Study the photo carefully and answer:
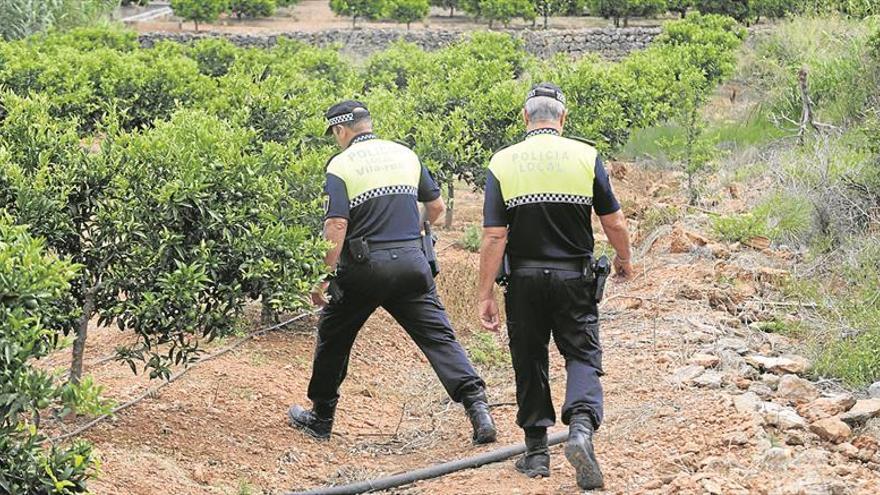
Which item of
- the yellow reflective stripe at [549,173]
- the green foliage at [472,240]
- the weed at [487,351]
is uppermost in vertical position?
the yellow reflective stripe at [549,173]

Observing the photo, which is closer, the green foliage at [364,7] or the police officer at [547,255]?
the police officer at [547,255]

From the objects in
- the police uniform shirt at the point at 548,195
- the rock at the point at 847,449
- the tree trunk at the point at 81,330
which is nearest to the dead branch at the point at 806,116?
the rock at the point at 847,449

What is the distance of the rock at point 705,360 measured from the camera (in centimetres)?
777

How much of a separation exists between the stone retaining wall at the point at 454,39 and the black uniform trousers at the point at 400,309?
24.7 metres

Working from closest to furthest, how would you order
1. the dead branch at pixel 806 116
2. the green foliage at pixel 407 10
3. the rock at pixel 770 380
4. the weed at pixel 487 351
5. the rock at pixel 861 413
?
1. the rock at pixel 861 413
2. the rock at pixel 770 380
3. the weed at pixel 487 351
4. the dead branch at pixel 806 116
5. the green foliage at pixel 407 10

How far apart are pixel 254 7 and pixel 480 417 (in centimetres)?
3177

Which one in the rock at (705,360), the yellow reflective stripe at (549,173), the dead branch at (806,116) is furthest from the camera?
the dead branch at (806,116)

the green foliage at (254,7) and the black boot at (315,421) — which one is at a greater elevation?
the black boot at (315,421)

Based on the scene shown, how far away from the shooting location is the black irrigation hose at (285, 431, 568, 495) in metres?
6.54

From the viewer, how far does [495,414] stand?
7.97m

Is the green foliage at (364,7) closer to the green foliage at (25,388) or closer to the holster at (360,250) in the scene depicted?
the holster at (360,250)

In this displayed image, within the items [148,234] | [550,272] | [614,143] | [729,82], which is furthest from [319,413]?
[729,82]

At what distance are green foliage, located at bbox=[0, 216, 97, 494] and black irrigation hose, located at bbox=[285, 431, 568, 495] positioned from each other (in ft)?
5.16

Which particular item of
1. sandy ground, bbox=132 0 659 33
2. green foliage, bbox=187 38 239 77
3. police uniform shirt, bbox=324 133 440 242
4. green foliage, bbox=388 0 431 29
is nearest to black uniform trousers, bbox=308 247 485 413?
police uniform shirt, bbox=324 133 440 242
